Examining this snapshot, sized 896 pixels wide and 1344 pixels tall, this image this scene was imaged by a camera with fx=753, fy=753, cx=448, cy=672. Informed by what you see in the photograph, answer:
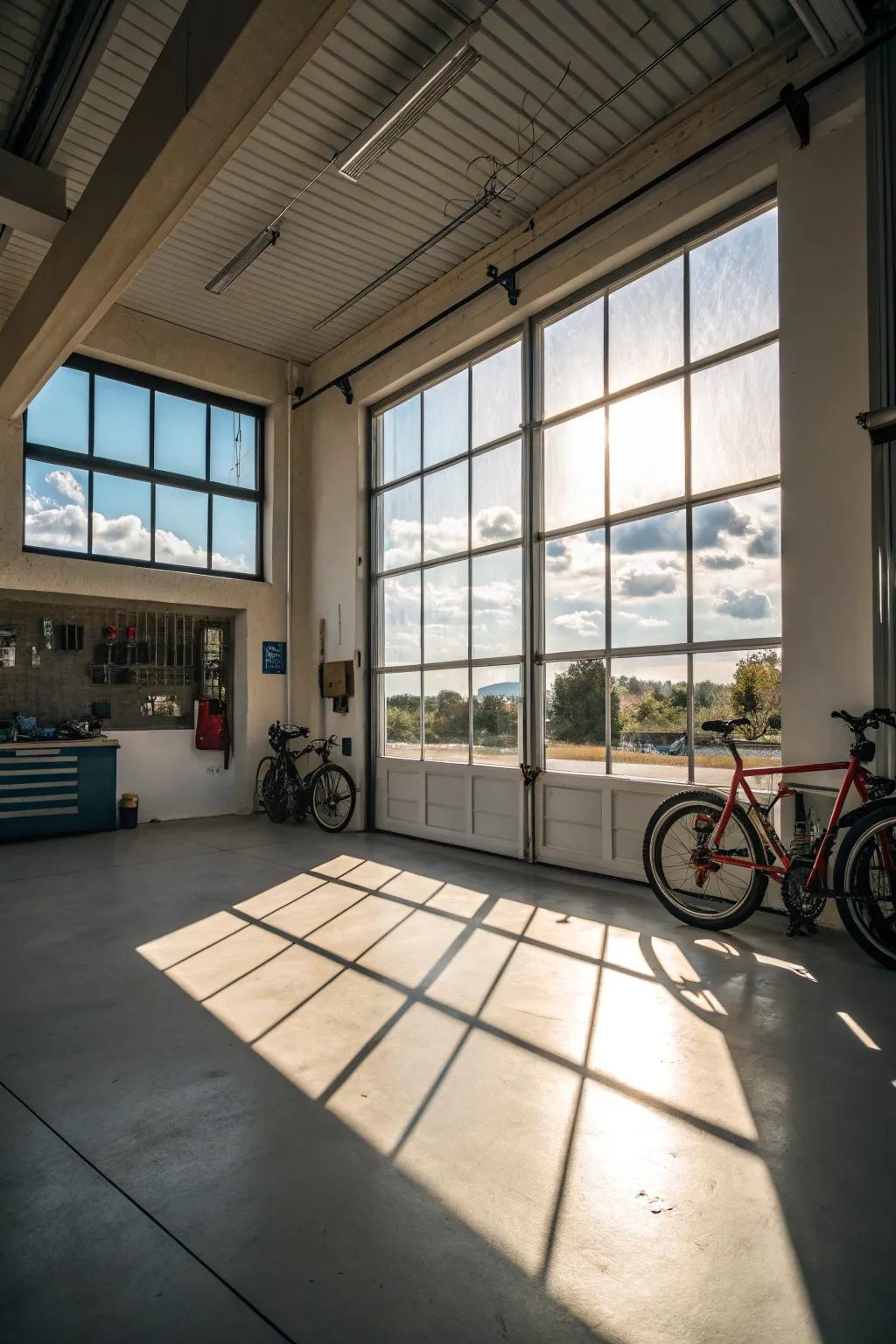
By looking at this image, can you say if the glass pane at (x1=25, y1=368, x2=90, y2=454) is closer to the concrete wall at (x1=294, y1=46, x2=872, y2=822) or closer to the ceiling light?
the ceiling light

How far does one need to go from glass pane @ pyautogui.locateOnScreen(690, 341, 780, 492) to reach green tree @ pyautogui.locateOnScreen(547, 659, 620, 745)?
1377 millimetres

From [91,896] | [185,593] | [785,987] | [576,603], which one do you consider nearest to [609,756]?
[576,603]

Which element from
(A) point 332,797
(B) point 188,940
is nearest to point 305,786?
(A) point 332,797

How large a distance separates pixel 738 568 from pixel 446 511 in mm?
2795

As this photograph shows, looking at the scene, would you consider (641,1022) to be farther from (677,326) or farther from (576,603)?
(677,326)

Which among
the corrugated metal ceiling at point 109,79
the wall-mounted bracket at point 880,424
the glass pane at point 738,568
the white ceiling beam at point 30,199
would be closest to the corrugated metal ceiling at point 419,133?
the corrugated metal ceiling at point 109,79

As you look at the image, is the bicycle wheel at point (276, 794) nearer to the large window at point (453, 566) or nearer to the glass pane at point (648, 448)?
the large window at point (453, 566)

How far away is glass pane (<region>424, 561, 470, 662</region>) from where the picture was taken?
6219 mm

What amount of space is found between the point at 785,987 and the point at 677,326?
12.6ft

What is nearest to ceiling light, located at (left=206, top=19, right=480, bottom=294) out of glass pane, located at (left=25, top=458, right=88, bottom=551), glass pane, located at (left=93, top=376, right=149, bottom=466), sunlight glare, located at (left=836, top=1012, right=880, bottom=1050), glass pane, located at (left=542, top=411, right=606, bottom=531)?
glass pane, located at (left=542, top=411, right=606, bottom=531)

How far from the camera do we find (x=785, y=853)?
358 cm

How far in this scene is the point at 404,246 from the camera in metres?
6.04

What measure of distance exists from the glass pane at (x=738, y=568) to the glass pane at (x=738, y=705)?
0.15 meters

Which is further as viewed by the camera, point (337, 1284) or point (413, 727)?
point (413, 727)
